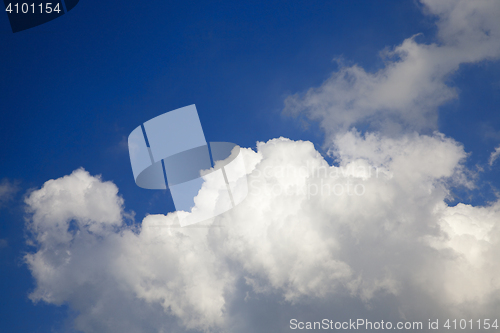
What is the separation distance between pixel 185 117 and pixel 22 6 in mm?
14743

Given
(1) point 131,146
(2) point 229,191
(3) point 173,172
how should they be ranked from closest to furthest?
(1) point 131,146 < (3) point 173,172 < (2) point 229,191

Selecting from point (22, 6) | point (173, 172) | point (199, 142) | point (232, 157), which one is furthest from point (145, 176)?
point (22, 6)

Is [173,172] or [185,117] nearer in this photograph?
[185,117]

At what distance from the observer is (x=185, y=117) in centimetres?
2362

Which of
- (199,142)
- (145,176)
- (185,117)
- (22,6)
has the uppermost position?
(22,6)

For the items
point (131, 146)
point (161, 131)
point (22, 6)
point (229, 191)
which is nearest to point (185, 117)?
point (161, 131)

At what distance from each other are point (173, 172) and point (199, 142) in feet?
14.6

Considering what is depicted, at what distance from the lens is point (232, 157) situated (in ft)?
87.5

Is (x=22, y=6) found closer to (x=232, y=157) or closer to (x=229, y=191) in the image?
(x=232, y=157)

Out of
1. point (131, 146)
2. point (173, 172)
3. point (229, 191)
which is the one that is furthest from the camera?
point (229, 191)

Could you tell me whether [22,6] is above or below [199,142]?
above

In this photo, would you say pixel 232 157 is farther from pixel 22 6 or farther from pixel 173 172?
pixel 22 6

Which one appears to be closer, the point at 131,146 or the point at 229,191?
the point at 131,146

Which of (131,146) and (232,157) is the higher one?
(232,157)
